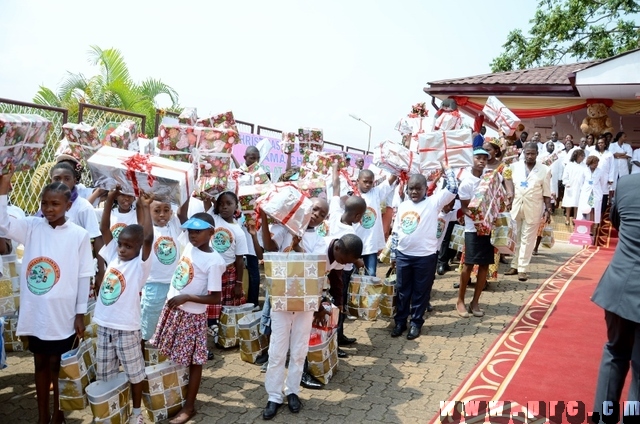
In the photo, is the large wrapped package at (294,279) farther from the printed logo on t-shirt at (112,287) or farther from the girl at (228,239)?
the girl at (228,239)

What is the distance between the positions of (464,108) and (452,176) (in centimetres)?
1087

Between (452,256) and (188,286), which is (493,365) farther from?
(452,256)

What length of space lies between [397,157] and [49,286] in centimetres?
377

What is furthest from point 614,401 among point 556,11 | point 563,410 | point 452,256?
point 556,11

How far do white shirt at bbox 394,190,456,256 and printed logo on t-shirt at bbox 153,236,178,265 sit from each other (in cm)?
243

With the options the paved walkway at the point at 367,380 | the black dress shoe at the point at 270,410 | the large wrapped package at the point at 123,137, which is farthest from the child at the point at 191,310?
the large wrapped package at the point at 123,137

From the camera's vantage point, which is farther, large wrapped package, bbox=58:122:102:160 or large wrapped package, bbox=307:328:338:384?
large wrapped package, bbox=58:122:102:160

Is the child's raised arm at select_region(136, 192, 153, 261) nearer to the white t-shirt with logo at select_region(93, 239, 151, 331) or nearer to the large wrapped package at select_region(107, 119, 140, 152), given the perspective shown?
the white t-shirt with logo at select_region(93, 239, 151, 331)

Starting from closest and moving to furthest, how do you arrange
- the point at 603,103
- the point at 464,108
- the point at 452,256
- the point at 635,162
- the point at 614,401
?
the point at 614,401 → the point at 452,256 → the point at 635,162 → the point at 603,103 → the point at 464,108

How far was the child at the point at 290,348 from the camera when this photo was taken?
12.7ft

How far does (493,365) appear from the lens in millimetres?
4879

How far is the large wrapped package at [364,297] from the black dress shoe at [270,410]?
2.16 metres

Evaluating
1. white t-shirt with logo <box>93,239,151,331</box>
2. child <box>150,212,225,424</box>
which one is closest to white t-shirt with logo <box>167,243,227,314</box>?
child <box>150,212,225,424</box>

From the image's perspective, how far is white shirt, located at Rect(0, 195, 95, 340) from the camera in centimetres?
338
